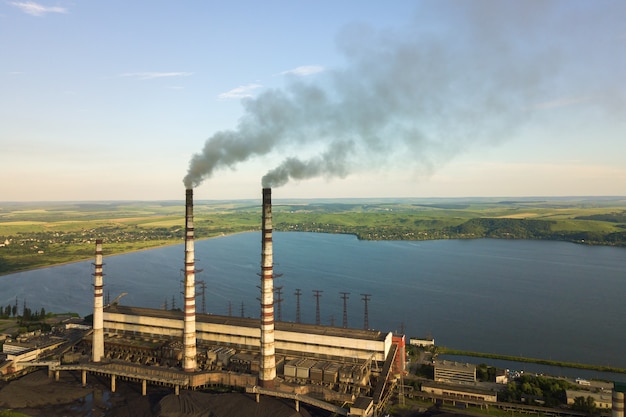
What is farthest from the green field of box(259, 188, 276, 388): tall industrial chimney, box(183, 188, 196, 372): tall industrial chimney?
box(259, 188, 276, 388): tall industrial chimney

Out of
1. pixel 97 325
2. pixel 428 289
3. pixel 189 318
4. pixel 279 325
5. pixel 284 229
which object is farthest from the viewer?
pixel 284 229

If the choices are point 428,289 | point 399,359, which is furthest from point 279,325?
point 428,289

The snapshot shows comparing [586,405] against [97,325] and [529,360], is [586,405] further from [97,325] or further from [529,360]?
[97,325]

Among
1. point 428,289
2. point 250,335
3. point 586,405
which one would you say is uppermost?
point 250,335

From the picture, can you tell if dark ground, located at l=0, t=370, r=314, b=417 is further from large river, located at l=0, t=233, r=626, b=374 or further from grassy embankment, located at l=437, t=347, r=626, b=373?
large river, located at l=0, t=233, r=626, b=374

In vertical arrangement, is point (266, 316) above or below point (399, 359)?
above

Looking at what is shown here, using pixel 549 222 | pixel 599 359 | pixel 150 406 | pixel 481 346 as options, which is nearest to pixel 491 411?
pixel 481 346

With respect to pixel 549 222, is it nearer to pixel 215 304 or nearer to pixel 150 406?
pixel 215 304

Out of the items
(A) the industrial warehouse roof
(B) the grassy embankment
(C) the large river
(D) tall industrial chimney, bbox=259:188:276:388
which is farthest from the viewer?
(C) the large river

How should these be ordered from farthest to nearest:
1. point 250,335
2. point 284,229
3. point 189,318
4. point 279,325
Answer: point 284,229
point 279,325
point 250,335
point 189,318

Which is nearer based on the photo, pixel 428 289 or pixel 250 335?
pixel 250 335

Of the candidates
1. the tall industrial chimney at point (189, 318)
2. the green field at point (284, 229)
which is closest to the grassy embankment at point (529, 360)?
the tall industrial chimney at point (189, 318)
